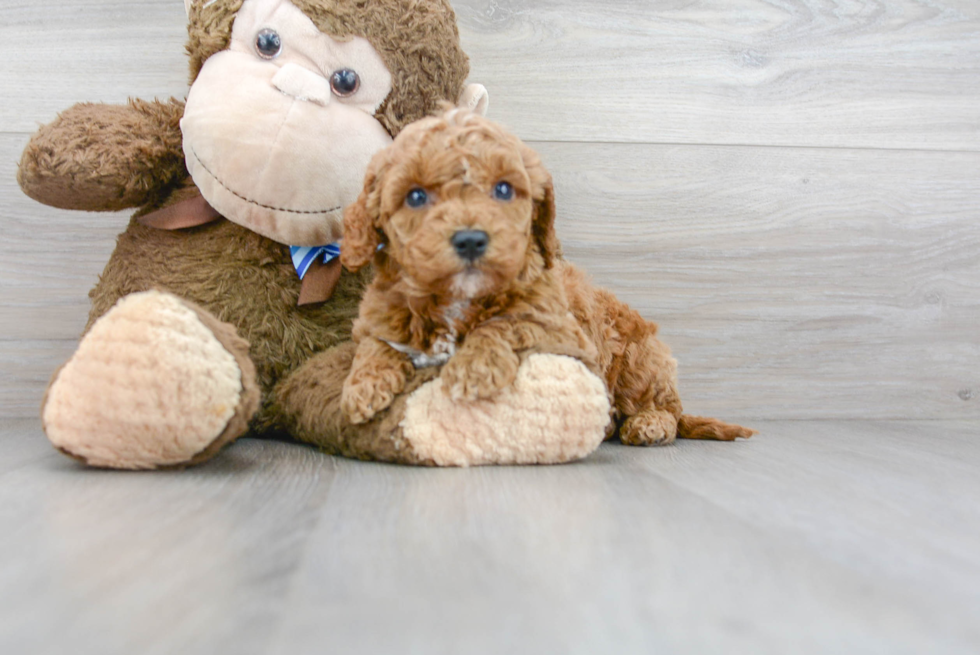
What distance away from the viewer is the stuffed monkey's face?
104cm

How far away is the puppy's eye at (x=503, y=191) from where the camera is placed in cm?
90

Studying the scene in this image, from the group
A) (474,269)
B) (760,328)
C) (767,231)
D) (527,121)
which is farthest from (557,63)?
(474,269)

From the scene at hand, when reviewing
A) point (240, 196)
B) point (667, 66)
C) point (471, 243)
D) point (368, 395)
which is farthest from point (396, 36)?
point (667, 66)

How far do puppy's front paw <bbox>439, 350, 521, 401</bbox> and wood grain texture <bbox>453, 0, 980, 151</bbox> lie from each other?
761mm

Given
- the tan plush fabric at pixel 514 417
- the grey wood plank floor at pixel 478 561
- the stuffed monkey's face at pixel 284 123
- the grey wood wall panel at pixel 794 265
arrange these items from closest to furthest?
the grey wood plank floor at pixel 478 561
the tan plush fabric at pixel 514 417
the stuffed monkey's face at pixel 284 123
the grey wood wall panel at pixel 794 265

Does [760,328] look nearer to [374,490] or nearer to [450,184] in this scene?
[450,184]

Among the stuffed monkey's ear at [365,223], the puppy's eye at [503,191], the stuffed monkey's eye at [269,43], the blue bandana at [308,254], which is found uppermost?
the stuffed monkey's eye at [269,43]

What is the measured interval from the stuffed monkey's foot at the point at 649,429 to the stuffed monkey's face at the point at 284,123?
574 mm

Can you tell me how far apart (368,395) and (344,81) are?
1.61 ft

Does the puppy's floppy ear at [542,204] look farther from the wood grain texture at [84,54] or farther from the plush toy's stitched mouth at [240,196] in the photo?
the wood grain texture at [84,54]

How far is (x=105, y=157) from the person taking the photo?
1102mm

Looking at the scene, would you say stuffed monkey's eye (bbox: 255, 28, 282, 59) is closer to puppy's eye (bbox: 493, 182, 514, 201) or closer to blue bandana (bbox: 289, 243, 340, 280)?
blue bandana (bbox: 289, 243, 340, 280)

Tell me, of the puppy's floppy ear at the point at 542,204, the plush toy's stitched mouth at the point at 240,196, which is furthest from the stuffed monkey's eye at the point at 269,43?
the puppy's floppy ear at the point at 542,204

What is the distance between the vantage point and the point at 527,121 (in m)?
1.51
